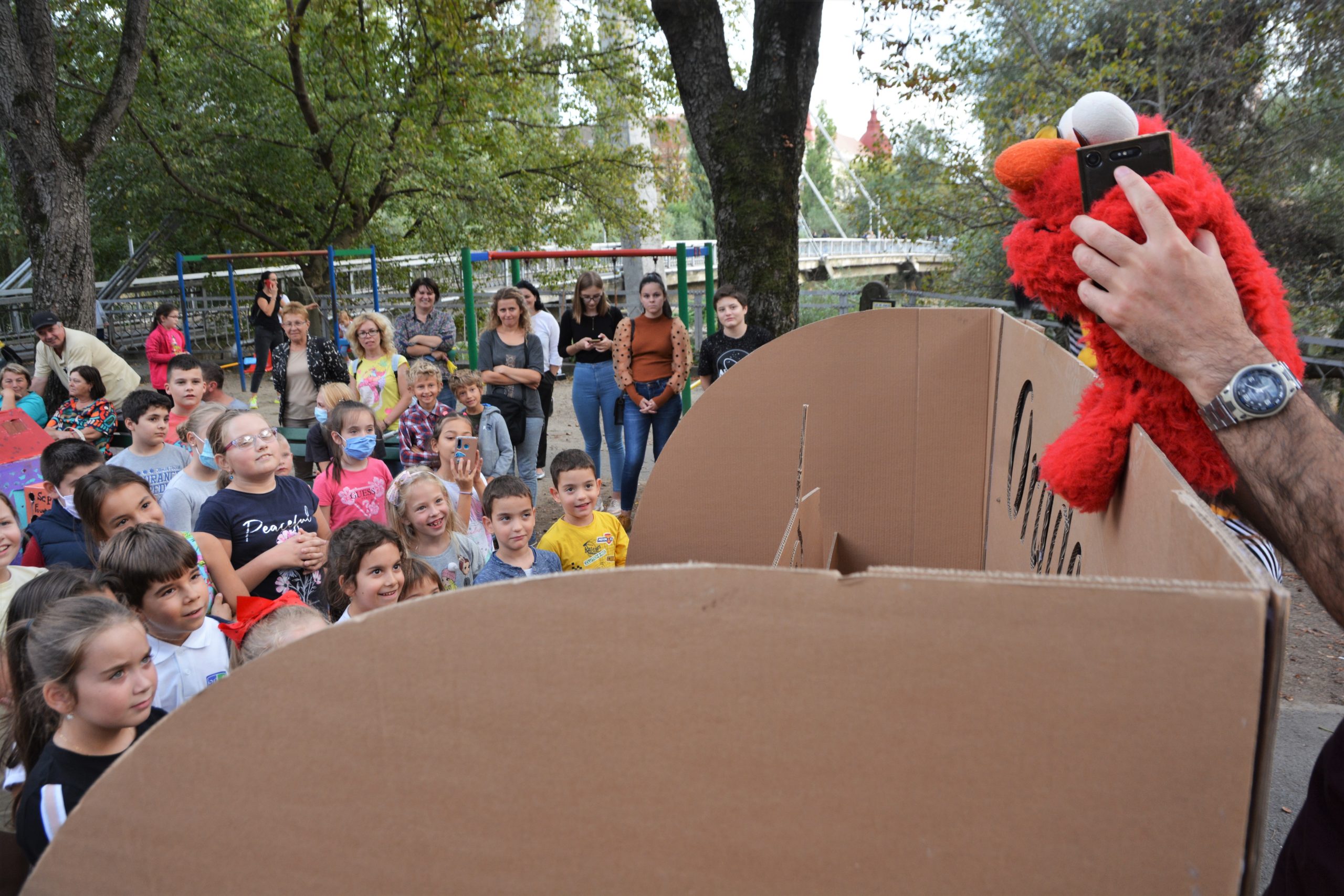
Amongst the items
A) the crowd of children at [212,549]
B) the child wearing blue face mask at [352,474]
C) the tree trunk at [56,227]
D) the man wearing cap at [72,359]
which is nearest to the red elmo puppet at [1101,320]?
the crowd of children at [212,549]

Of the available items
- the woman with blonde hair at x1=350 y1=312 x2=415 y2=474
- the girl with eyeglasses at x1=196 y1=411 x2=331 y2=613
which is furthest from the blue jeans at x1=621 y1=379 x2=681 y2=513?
the girl with eyeglasses at x1=196 y1=411 x2=331 y2=613

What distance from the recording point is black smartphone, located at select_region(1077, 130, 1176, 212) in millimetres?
1021

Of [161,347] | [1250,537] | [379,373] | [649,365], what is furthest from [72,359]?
[1250,537]

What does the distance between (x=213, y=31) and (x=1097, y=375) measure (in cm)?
1480

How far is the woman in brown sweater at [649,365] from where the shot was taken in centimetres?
583

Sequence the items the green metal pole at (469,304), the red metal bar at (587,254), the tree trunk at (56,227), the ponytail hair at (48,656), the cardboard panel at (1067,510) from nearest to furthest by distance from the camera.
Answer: the cardboard panel at (1067,510), the ponytail hair at (48,656), the red metal bar at (587,254), the green metal pole at (469,304), the tree trunk at (56,227)

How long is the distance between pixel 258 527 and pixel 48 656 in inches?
62.7

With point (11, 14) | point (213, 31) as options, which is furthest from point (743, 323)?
point (213, 31)

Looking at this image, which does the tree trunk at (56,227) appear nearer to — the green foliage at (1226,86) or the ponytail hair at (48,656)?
the green foliage at (1226,86)

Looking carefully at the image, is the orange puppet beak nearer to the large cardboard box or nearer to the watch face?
the watch face

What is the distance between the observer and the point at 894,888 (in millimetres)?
698

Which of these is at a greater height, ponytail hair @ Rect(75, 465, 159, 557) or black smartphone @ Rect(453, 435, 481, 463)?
ponytail hair @ Rect(75, 465, 159, 557)

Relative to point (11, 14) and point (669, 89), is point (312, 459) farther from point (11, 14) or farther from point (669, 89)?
point (669, 89)

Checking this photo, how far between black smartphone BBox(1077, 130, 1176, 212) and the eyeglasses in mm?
2957
